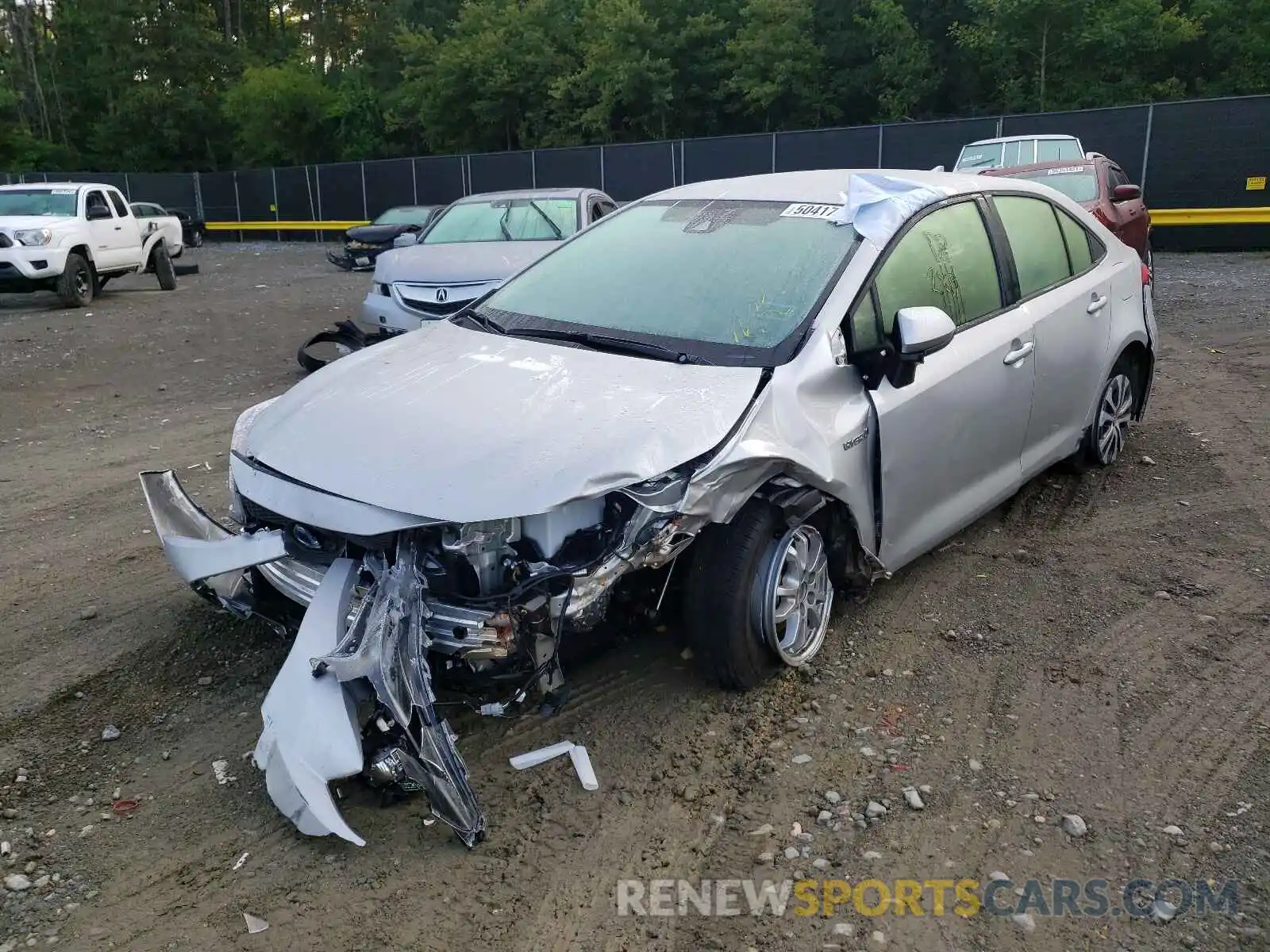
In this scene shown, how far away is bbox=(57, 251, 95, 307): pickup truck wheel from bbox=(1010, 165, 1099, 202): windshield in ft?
41.7

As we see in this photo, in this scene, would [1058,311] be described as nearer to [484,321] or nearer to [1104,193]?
[484,321]

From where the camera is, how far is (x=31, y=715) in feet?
12.3

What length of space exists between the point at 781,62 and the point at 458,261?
2585cm

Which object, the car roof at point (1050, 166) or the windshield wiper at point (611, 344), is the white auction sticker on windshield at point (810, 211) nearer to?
the windshield wiper at point (611, 344)

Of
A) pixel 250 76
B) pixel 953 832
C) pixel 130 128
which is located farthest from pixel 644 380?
pixel 130 128

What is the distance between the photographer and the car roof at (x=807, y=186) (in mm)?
4621

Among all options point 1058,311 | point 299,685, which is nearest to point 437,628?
point 299,685

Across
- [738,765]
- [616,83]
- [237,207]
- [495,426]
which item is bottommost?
[738,765]

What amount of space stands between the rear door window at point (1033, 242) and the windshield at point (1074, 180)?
22.4 ft

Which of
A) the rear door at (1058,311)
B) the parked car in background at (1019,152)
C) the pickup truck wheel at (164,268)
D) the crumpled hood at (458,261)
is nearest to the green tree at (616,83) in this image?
the pickup truck wheel at (164,268)

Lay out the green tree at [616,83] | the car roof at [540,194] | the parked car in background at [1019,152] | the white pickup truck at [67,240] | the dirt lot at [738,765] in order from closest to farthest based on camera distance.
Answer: the dirt lot at [738,765], the car roof at [540,194], the white pickup truck at [67,240], the parked car in background at [1019,152], the green tree at [616,83]

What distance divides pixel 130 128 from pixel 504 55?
21.9 meters

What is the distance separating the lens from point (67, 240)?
15328 millimetres

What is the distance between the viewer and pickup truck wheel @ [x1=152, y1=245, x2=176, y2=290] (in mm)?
18375
